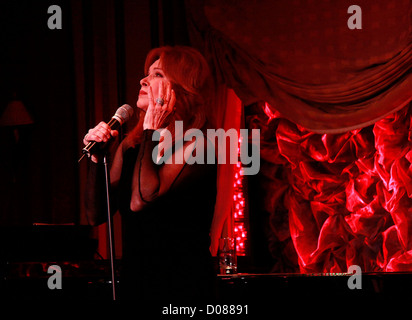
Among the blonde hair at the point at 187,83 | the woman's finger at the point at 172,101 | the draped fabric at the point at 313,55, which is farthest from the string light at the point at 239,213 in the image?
the woman's finger at the point at 172,101

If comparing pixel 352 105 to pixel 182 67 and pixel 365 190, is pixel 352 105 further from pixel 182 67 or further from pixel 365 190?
pixel 182 67

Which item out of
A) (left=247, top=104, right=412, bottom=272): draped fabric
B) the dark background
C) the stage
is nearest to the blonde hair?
the stage

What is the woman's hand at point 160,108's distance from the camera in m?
1.95

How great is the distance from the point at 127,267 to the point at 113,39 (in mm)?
2799

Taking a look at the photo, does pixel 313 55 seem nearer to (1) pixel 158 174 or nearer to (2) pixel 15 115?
(2) pixel 15 115

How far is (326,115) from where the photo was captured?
371 centimetres

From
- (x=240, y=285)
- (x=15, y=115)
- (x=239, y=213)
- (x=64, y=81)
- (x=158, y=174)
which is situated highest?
(x=64, y=81)

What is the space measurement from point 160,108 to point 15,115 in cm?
252

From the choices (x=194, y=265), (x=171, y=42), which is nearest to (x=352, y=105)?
(x=171, y=42)

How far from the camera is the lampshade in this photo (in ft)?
13.8

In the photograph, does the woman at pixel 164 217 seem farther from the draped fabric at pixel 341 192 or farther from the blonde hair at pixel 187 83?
the draped fabric at pixel 341 192

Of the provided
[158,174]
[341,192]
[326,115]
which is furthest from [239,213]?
[158,174]

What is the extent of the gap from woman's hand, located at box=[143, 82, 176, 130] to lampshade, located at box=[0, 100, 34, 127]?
2.43m

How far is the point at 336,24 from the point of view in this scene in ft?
12.4
